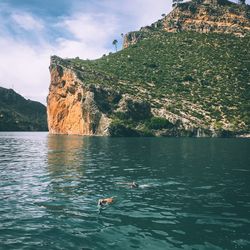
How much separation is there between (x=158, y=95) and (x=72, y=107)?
42.7m

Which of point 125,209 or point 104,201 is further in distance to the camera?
point 104,201

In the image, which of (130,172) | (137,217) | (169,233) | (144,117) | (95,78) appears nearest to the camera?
(169,233)

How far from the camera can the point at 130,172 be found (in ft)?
148

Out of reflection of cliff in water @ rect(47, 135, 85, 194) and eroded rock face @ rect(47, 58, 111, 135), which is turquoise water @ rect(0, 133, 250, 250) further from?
eroded rock face @ rect(47, 58, 111, 135)

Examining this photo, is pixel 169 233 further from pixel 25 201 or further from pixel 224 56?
pixel 224 56

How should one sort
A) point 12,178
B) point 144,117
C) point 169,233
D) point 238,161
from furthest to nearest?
point 144,117 < point 238,161 < point 12,178 < point 169,233

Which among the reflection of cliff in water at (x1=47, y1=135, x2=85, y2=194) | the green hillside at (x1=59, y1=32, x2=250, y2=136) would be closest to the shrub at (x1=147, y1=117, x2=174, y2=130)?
the green hillside at (x1=59, y1=32, x2=250, y2=136)

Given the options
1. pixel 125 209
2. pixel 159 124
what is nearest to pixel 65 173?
pixel 125 209

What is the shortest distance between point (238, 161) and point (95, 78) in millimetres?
123342

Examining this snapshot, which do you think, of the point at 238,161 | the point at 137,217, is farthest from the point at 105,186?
the point at 238,161

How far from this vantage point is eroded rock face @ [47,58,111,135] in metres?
150

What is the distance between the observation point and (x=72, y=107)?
571 ft

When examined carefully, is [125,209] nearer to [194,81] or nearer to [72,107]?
[72,107]

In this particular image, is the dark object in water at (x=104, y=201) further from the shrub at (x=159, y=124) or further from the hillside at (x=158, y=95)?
the shrub at (x=159, y=124)
